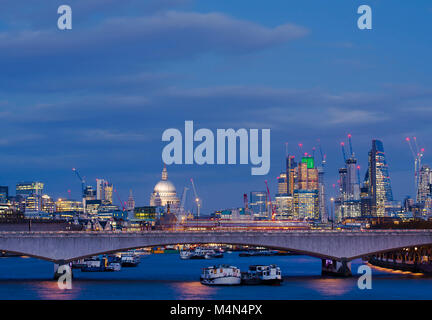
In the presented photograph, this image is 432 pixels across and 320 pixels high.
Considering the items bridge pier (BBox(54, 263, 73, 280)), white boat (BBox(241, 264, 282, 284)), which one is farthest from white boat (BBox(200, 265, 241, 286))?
bridge pier (BBox(54, 263, 73, 280))

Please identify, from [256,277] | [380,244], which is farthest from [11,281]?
[380,244]

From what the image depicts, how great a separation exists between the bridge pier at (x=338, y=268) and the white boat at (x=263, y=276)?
39.2ft

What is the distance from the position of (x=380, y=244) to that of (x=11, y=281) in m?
48.8

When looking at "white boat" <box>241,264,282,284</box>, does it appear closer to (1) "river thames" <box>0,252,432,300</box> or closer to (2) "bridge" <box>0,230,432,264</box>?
(1) "river thames" <box>0,252,432,300</box>

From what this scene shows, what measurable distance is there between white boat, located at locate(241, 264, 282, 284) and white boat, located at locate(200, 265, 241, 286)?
128cm

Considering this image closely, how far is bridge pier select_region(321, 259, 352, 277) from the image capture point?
107062 millimetres

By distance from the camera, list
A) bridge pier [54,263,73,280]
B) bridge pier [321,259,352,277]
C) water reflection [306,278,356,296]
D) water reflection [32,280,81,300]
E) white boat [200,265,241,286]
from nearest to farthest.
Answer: water reflection [32,280,81,300] → water reflection [306,278,356,296] → white boat [200,265,241,286] → bridge pier [54,263,73,280] → bridge pier [321,259,352,277]

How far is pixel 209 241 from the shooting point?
333ft

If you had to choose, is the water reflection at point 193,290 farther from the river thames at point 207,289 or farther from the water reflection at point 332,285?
the water reflection at point 332,285

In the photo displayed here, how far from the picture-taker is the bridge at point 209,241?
100125 millimetres

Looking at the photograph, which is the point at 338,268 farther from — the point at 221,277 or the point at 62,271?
the point at 62,271

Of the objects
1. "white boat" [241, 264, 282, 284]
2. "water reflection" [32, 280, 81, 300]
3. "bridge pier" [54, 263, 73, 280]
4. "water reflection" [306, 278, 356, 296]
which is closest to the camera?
"water reflection" [32, 280, 81, 300]

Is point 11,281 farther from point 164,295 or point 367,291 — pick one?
point 367,291
